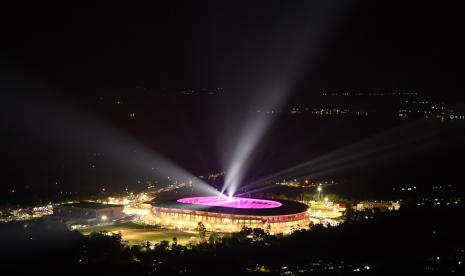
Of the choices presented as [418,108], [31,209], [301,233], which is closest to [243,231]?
[301,233]

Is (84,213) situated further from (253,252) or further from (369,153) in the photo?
(369,153)

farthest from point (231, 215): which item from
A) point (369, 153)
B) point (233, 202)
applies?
point (369, 153)

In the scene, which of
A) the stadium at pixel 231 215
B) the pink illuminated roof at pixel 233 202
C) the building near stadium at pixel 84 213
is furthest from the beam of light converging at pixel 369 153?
the building near stadium at pixel 84 213

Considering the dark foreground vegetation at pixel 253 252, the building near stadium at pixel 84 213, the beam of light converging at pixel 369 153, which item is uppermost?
the beam of light converging at pixel 369 153

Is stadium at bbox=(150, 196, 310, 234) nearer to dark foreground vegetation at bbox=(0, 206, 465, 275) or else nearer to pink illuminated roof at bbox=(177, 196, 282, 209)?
pink illuminated roof at bbox=(177, 196, 282, 209)

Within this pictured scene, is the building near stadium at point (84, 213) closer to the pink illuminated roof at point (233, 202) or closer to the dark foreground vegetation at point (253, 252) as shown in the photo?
the dark foreground vegetation at point (253, 252)
